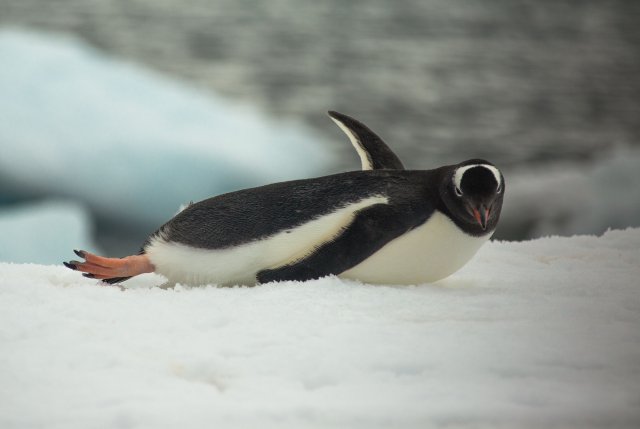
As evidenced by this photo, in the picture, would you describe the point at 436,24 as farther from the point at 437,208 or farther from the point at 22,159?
the point at 437,208

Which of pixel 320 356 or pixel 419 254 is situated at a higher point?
pixel 419 254

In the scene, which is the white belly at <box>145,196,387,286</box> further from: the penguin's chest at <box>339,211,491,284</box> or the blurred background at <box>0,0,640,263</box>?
the blurred background at <box>0,0,640,263</box>

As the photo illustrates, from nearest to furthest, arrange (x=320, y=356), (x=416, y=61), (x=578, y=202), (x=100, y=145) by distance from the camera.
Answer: (x=320, y=356)
(x=100, y=145)
(x=578, y=202)
(x=416, y=61)

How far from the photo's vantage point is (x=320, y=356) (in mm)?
849

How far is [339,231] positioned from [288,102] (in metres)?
9.24

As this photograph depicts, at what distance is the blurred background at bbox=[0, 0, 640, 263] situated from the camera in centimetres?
459

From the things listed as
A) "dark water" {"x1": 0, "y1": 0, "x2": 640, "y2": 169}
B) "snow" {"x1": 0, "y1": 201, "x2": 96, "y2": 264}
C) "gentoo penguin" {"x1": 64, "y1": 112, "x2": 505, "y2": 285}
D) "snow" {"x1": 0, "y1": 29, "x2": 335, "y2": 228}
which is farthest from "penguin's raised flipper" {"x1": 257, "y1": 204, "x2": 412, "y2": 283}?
"dark water" {"x1": 0, "y1": 0, "x2": 640, "y2": 169}

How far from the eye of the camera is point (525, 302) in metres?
1.08

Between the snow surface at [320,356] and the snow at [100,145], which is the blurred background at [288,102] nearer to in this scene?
the snow at [100,145]

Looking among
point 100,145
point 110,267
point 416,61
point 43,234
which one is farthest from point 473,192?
point 416,61

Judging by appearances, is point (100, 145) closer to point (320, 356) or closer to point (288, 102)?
point (320, 356)

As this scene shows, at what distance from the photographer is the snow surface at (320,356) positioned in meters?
0.72

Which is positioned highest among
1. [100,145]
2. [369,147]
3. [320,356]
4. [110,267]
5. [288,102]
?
[288,102]

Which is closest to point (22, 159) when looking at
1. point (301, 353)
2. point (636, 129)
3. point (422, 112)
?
point (301, 353)
